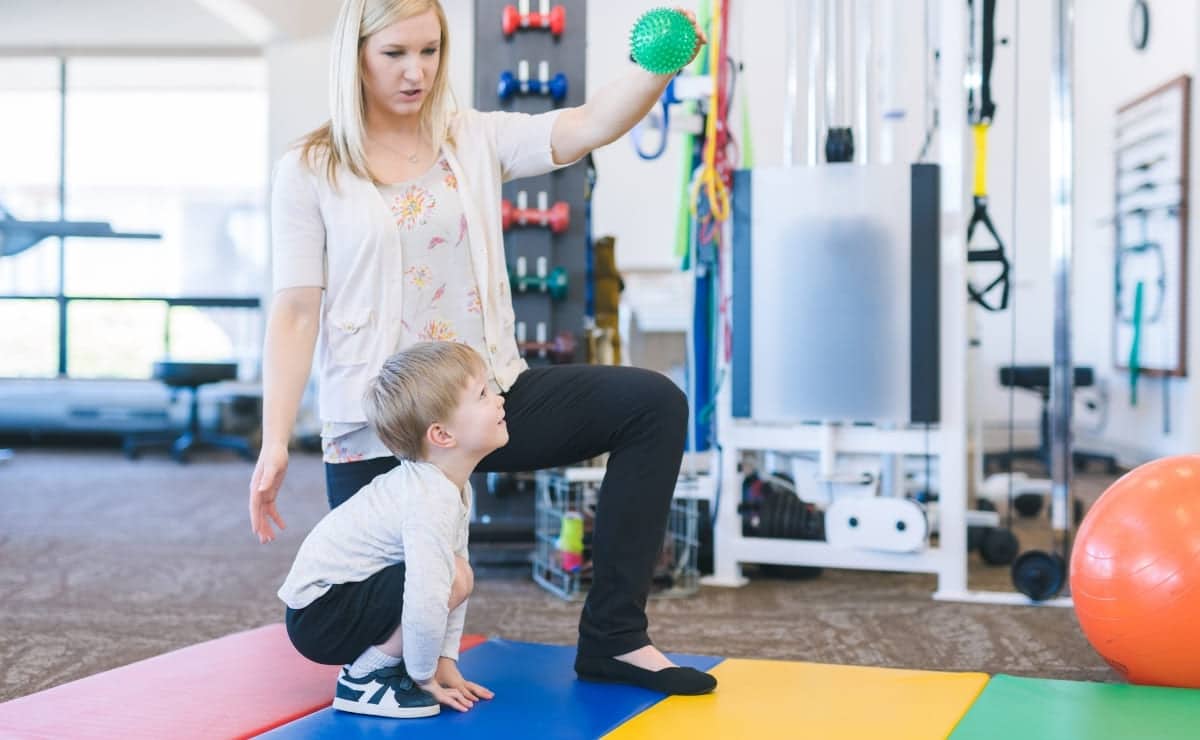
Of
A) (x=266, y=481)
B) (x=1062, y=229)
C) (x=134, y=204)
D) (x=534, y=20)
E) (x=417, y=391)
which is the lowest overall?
(x=266, y=481)

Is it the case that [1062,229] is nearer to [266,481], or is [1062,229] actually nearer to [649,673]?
[649,673]

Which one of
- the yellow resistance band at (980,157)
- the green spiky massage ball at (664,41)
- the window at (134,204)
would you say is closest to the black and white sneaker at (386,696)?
the green spiky massage ball at (664,41)

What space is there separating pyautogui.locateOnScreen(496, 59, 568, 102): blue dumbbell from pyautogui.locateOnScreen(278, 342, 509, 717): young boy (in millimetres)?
1622

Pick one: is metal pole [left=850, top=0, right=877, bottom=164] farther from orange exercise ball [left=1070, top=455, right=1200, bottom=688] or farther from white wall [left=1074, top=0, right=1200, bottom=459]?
white wall [left=1074, top=0, right=1200, bottom=459]

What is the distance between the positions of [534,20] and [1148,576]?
2.13 meters

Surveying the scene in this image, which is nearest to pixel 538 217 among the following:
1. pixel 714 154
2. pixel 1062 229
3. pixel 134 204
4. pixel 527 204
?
pixel 527 204

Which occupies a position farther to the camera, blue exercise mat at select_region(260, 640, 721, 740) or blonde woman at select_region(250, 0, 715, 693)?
blonde woman at select_region(250, 0, 715, 693)

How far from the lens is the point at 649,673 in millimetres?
1806

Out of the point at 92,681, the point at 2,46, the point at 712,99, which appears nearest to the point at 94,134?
the point at 2,46

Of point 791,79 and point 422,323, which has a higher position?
point 791,79

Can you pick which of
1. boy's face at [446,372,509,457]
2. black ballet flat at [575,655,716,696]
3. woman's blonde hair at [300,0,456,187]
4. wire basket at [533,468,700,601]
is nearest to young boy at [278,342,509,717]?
boy's face at [446,372,509,457]

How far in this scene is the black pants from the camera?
1813 mm

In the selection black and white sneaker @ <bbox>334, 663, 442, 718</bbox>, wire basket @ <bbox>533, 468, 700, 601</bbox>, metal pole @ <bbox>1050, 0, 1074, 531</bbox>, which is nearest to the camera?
black and white sneaker @ <bbox>334, 663, 442, 718</bbox>

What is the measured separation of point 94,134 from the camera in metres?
7.76
